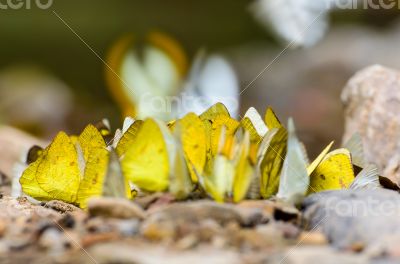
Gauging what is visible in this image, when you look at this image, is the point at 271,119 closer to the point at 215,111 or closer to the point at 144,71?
the point at 215,111

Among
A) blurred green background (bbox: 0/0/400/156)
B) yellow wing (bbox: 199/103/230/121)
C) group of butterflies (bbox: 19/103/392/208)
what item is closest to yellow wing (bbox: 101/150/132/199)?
group of butterflies (bbox: 19/103/392/208)

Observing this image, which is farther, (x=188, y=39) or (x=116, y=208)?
(x=188, y=39)

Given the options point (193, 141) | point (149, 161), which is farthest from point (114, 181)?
point (193, 141)

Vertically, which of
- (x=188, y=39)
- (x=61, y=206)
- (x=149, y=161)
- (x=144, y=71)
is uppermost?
(x=188, y=39)

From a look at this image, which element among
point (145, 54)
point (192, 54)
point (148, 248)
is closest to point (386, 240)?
point (148, 248)

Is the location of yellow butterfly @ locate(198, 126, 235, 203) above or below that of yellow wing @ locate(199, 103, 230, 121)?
below

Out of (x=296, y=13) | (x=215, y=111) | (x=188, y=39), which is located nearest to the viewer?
(x=215, y=111)

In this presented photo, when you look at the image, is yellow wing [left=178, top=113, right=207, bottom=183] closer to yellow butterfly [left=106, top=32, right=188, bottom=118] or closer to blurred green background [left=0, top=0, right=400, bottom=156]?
yellow butterfly [left=106, top=32, right=188, bottom=118]
